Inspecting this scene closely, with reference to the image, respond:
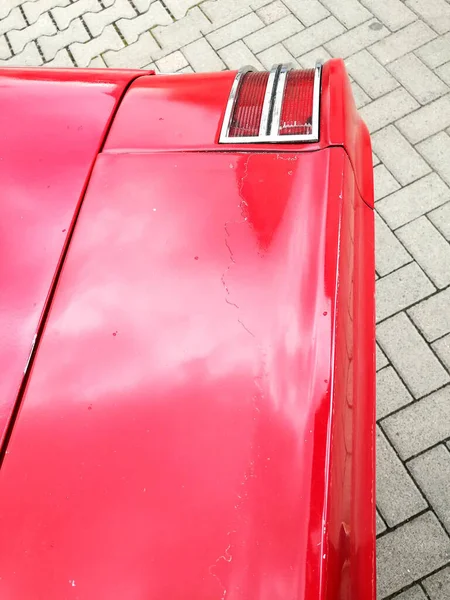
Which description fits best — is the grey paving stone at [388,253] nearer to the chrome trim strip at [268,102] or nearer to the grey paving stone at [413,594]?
the chrome trim strip at [268,102]

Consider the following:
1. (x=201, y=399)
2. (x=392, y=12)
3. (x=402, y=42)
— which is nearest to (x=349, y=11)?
(x=392, y=12)

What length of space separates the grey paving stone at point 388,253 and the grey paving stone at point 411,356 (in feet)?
0.83

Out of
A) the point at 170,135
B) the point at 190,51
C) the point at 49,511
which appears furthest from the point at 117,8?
the point at 49,511

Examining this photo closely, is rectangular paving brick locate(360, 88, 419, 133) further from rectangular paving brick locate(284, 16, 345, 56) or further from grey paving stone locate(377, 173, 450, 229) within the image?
rectangular paving brick locate(284, 16, 345, 56)

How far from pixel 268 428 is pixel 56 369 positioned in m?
0.46

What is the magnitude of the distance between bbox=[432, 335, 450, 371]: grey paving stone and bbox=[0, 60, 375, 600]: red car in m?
1.03

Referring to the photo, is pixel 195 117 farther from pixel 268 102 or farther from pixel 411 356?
pixel 411 356

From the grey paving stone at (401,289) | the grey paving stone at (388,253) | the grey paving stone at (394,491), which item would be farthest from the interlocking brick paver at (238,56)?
the grey paving stone at (394,491)

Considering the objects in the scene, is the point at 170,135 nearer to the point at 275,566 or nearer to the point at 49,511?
the point at 49,511

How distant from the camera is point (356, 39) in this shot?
3.54 m

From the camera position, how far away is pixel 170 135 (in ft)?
5.31

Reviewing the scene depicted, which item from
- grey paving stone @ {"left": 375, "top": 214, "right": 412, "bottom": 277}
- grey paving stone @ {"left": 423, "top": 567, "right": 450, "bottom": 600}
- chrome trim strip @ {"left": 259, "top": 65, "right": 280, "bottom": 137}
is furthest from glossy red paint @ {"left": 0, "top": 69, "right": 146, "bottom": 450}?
grey paving stone @ {"left": 423, "top": 567, "right": 450, "bottom": 600}

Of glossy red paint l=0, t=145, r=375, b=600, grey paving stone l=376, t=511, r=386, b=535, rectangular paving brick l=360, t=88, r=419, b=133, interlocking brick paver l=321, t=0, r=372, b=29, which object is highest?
glossy red paint l=0, t=145, r=375, b=600

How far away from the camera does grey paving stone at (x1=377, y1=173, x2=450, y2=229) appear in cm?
291
